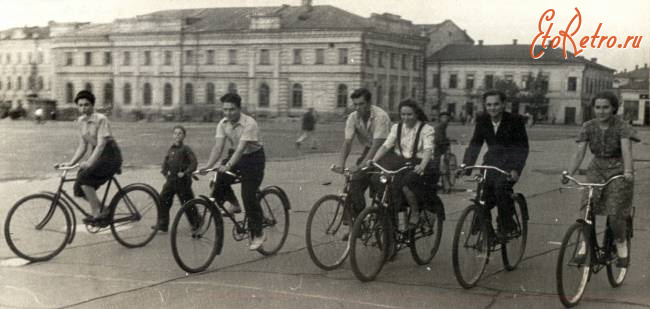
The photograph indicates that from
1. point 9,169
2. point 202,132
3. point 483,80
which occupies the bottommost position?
point 9,169

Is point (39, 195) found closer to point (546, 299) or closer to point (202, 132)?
point (202, 132)

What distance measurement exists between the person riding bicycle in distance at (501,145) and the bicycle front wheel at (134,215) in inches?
128

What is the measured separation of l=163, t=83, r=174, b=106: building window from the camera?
30.6ft

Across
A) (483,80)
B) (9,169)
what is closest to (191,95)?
(483,80)

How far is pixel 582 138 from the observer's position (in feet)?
19.1

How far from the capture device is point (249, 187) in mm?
7020

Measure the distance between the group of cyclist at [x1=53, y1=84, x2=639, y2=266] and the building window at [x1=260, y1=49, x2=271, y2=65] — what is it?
176 cm

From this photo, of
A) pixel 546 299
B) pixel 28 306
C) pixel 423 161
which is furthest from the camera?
pixel 423 161

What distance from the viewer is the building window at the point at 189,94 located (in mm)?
9386

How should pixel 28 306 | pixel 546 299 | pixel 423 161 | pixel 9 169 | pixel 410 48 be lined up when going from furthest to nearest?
pixel 9 169, pixel 410 48, pixel 423 161, pixel 546 299, pixel 28 306

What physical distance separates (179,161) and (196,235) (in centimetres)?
179

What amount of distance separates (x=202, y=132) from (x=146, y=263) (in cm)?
393

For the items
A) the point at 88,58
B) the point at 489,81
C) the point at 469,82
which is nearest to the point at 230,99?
the point at 88,58

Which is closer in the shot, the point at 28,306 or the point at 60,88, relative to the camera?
the point at 28,306
